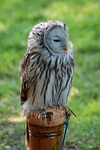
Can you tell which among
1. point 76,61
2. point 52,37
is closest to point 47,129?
point 52,37

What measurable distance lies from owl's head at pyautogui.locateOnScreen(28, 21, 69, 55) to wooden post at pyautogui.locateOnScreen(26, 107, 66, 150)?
480 mm

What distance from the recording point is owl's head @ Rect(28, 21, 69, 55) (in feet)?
6.92

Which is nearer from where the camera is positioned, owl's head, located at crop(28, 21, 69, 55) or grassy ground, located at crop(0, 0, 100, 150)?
owl's head, located at crop(28, 21, 69, 55)

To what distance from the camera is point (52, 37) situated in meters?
2.12

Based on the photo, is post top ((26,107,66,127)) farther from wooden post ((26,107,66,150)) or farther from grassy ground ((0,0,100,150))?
grassy ground ((0,0,100,150))

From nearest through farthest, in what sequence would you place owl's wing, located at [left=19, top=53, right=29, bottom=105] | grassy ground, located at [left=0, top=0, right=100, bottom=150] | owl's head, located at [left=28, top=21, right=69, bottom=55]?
owl's head, located at [left=28, top=21, right=69, bottom=55], owl's wing, located at [left=19, top=53, right=29, bottom=105], grassy ground, located at [left=0, top=0, right=100, bottom=150]

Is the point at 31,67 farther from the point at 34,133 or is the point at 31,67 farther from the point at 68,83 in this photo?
the point at 34,133

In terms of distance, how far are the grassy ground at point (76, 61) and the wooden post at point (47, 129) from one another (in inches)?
36.2

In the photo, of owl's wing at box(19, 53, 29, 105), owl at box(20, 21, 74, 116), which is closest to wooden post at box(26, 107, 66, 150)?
owl at box(20, 21, 74, 116)

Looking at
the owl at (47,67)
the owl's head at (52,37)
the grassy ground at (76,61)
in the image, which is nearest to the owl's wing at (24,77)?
the owl at (47,67)

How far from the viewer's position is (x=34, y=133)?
6.44ft

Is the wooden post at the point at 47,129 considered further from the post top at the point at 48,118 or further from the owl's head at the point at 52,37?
the owl's head at the point at 52,37

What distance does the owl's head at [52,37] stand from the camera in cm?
211

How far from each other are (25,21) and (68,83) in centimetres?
455
